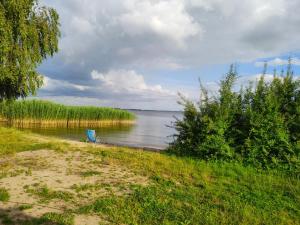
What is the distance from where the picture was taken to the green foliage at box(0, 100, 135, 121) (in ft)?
128

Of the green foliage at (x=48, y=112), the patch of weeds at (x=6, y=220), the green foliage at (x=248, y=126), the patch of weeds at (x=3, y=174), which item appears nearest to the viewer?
the patch of weeds at (x=6, y=220)

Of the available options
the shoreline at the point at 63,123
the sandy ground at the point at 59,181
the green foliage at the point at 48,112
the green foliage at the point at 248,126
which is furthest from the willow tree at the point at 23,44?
the shoreline at the point at 63,123

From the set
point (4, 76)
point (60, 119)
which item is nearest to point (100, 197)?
point (4, 76)

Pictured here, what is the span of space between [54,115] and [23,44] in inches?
966

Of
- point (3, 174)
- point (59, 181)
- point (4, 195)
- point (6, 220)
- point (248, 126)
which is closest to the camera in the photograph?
point (6, 220)

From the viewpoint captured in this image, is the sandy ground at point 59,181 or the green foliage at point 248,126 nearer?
the sandy ground at point 59,181

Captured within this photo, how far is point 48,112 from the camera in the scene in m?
40.9

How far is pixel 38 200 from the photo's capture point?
6.97 m

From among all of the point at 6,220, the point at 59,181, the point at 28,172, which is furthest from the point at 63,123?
the point at 6,220

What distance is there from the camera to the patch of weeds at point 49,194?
7.16 metres

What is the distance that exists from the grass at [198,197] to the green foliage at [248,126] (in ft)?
2.24

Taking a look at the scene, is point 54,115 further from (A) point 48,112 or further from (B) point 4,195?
(B) point 4,195

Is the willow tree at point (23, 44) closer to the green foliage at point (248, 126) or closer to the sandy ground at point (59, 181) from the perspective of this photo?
the sandy ground at point (59, 181)

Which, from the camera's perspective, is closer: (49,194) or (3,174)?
(49,194)
